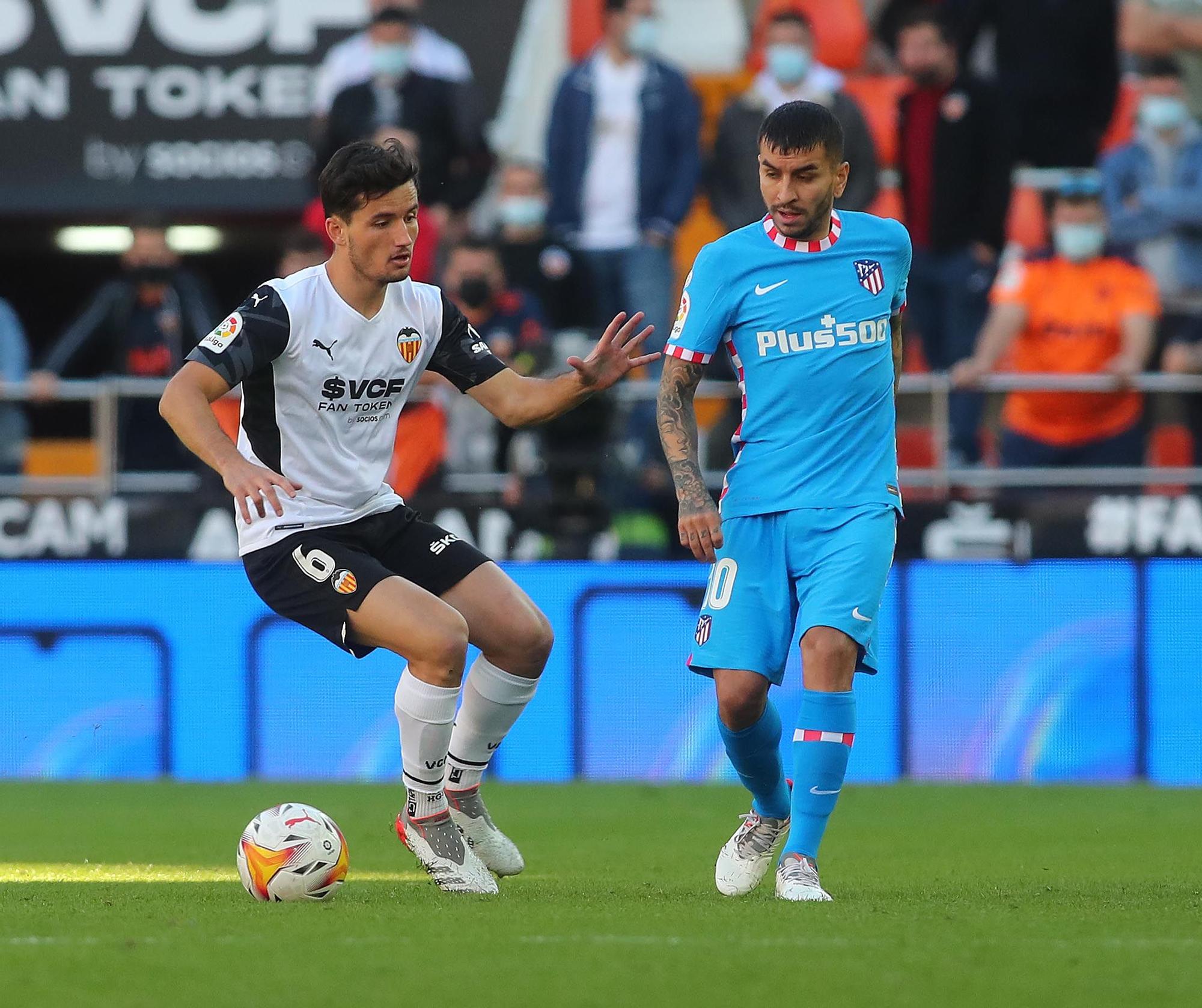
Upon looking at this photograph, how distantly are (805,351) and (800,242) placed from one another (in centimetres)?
35

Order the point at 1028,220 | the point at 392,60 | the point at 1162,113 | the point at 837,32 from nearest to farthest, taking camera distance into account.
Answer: the point at 1162,113
the point at 392,60
the point at 1028,220
the point at 837,32

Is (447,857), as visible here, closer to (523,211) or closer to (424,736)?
(424,736)

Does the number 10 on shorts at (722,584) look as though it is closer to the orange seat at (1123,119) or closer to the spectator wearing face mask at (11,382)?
the spectator wearing face mask at (11,382)

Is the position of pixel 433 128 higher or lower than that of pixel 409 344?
higher

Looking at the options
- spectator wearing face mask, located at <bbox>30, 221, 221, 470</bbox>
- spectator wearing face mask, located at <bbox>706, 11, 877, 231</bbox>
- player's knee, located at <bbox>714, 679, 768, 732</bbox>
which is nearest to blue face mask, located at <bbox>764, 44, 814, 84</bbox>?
spectator wearing face mask, located at <bbox>706, 11, 877, 231</bbox>

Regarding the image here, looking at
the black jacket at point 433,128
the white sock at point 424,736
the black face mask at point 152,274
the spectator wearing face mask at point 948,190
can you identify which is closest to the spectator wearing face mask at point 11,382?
the black face mask at point 152,274

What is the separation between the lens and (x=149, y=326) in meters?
12.3

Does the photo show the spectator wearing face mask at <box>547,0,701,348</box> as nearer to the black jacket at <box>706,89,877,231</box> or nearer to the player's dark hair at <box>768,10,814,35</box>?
the black jacket at <box>706,89,877,231</box>

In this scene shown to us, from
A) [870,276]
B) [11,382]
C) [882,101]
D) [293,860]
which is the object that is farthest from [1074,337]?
[293,860]

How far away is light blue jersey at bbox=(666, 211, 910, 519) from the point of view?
593cm

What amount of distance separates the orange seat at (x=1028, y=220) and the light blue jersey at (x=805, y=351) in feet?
23.9

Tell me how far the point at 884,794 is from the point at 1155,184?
4851mm

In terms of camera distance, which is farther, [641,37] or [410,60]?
[410,60]

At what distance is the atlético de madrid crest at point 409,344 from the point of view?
20.4ft
